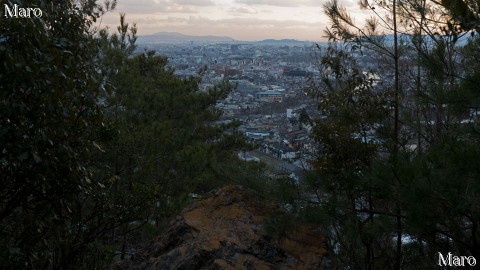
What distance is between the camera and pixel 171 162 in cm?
852

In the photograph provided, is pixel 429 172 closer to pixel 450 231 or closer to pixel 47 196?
pixel 450 231

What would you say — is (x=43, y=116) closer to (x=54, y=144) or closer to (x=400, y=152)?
(x=54, y=144)

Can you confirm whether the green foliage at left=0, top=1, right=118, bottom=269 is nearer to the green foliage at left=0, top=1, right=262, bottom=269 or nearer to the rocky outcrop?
the green foliage at left=0, top=1, right=262, bottom=269

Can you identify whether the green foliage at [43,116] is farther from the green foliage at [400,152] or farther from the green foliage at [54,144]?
the green foliage at [400,152]

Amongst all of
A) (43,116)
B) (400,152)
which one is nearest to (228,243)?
(400,152)

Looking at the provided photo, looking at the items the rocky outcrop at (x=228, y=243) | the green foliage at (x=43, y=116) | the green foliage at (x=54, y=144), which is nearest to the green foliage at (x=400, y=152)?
the rocky outcrop at (x=228, y=243)

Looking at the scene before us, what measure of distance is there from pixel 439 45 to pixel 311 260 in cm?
212

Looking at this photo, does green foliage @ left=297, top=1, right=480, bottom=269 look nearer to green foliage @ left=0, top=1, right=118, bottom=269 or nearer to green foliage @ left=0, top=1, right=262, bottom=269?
green foliage @ left=0, top=1, right=262, bottom=269

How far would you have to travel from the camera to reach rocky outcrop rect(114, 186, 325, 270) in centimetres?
356

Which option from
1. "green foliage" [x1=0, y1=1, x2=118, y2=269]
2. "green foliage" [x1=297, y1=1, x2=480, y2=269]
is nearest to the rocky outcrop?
"green foliage" [x1=297, y1=1, x2=480, y2=269]

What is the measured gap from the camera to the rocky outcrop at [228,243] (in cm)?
356

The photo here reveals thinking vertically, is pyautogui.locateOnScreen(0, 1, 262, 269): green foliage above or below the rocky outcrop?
above

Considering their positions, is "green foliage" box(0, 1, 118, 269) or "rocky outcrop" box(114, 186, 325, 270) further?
"rocky outcrop" box(114, 186, 325, 270)

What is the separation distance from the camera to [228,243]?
368 centimetres
